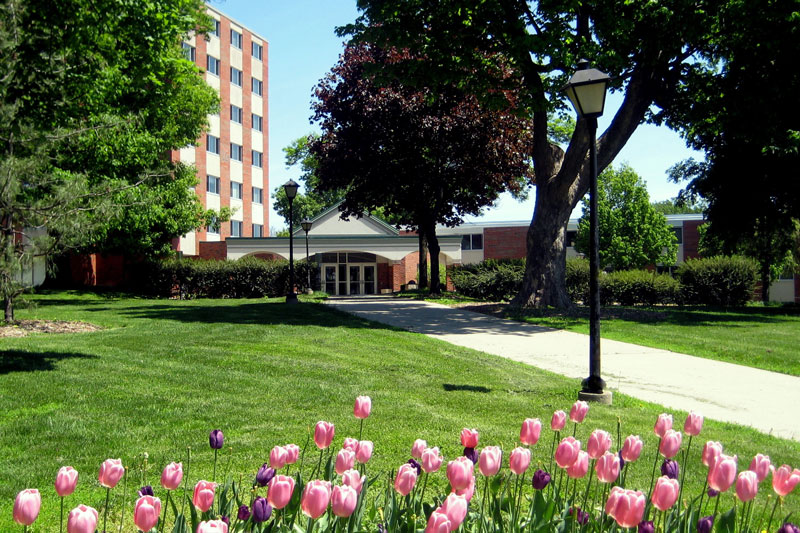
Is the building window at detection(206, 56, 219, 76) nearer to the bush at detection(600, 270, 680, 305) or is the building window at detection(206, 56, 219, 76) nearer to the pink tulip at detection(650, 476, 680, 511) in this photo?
the bush at detection(600, 270, 680, 305)

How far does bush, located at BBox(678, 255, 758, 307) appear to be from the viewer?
27.8m

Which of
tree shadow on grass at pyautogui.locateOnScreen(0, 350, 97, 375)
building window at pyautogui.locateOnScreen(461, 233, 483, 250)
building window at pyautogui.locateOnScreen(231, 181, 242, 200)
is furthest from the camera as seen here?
building window at pyautogui.locateOnScreen(461, 233, 483, 250)

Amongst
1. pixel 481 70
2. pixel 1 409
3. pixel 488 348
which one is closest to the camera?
pixel 1 409

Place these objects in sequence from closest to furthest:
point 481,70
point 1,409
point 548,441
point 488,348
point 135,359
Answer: point 548,441
point 1,409
point 135,359
point 488,348
point 481,70

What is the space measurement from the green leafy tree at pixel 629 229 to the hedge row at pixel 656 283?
73.8 ft

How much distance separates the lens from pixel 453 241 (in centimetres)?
4103

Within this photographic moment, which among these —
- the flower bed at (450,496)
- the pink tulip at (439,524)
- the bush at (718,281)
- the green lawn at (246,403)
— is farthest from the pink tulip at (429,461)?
the bush at (718,281)

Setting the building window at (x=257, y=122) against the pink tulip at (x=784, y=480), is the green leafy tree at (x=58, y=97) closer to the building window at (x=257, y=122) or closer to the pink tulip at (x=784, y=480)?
the pink tulip at (x=784, y=480)

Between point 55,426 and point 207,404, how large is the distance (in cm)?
139

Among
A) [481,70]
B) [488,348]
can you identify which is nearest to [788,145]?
[481,70]

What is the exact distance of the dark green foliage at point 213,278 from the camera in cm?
3344

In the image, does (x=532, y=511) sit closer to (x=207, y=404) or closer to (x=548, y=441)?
(x=548, y=441)

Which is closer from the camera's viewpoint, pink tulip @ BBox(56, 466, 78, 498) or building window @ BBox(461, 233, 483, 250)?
pink tulip @ BBox(56, 466, 78, 498)

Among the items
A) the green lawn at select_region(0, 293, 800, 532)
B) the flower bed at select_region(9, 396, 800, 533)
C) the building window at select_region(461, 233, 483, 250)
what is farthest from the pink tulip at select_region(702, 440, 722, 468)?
the building window at select_region(461, 233, 483, 250)
